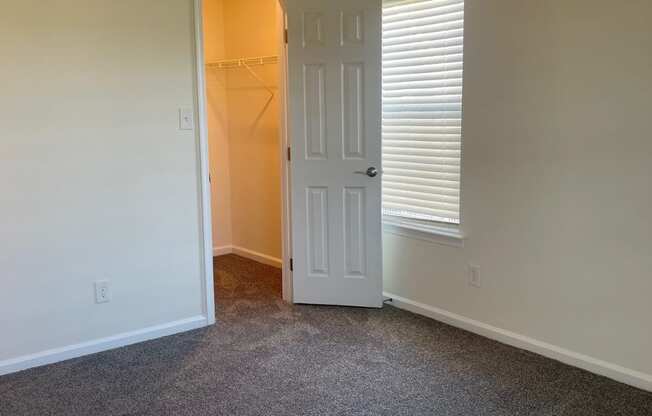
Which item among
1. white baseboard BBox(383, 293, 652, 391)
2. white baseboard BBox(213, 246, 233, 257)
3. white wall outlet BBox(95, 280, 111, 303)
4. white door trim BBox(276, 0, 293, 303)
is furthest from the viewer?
white baseboard BBox(213, 246, 233, 257)

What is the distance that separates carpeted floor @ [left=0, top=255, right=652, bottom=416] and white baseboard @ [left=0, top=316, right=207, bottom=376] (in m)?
0.06

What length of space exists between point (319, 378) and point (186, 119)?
5.61 ft

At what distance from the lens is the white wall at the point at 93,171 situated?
2.98m

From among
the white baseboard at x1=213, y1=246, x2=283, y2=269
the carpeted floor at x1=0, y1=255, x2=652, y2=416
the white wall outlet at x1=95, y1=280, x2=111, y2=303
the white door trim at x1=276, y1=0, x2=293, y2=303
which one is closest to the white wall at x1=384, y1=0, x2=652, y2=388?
the carpeted floor at x1=0, y1=255, x2=652, y2=416

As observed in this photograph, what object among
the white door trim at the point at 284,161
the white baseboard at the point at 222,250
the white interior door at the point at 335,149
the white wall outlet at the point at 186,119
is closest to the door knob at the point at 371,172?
the white interior door at the point at 335,149

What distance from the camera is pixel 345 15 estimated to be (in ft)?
12.3

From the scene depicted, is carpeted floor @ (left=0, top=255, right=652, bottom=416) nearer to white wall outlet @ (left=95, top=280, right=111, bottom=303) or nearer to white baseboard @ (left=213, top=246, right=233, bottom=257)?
white wall outlet @ (left=95, top=280, right=111, bottom=303)

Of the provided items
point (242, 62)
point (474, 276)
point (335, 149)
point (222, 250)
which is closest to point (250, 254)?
point (222, 250)

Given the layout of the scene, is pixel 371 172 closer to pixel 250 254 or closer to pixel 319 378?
pixel 319 378

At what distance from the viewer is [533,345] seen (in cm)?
321

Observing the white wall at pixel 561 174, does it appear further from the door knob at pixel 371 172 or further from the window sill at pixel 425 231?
the door knob at pixel 371 172

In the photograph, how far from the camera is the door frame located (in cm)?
351

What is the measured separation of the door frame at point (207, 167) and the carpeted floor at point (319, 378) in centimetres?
33

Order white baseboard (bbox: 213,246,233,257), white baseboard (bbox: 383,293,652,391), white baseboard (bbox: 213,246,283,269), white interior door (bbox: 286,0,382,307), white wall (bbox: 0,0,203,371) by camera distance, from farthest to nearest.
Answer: white baseboard (bbox: 213,246,233,257), white baseboard (bbox: 213,246,283,269), white interior door (bbox: 286,0,382,307), white wall (bbox: 0,0,203,371), white baseboard (bbox: 383,293,652,391)
